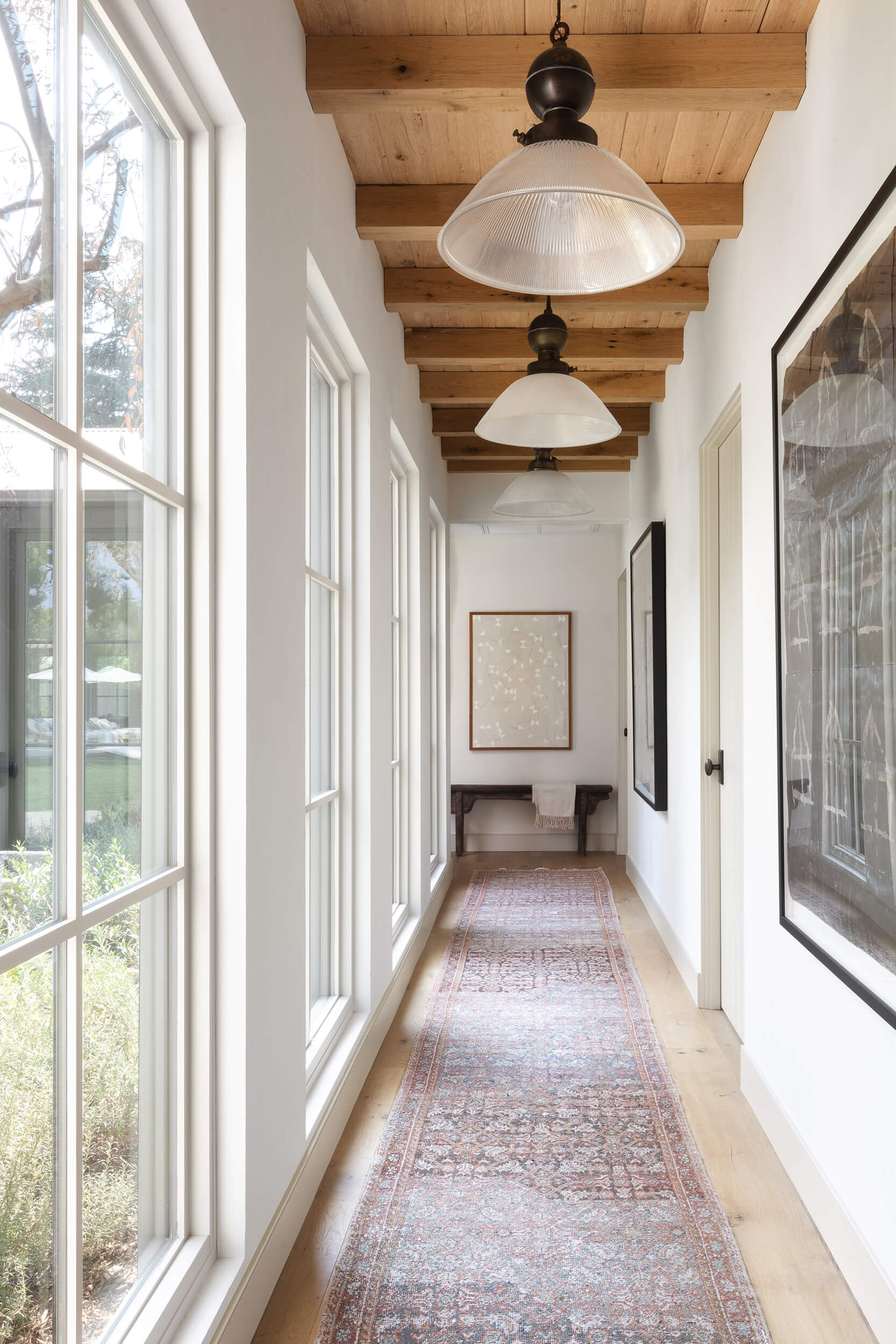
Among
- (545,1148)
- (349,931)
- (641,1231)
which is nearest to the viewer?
(641,1231)

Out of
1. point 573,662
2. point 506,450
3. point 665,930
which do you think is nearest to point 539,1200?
point 665,930

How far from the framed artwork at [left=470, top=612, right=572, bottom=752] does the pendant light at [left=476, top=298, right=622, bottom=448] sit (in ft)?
15.4

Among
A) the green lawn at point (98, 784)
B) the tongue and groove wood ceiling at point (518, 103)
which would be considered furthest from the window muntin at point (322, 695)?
the green lawn at point (98, 784)

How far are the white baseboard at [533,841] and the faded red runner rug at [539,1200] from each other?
3462 millimetres

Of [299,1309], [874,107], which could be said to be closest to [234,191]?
[874,107]

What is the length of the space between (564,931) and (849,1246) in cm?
294

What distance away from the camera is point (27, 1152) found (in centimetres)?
107

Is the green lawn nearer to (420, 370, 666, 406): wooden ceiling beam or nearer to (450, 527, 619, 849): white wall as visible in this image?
(420, 370, 666, 406): wooden ceiling beam

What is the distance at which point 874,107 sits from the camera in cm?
168

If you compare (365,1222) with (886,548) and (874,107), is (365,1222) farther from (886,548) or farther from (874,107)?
(874,107)

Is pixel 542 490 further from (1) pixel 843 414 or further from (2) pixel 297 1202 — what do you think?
(2) pixel 297 1202

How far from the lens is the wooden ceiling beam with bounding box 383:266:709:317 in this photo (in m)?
3.36

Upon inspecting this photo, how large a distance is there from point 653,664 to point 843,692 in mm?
2776

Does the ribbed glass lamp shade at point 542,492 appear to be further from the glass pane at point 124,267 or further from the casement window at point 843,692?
the glass pane at point 124,267
